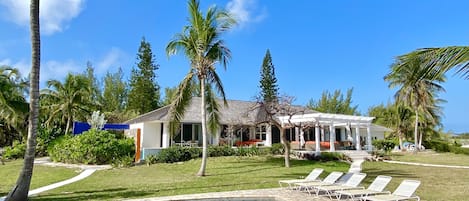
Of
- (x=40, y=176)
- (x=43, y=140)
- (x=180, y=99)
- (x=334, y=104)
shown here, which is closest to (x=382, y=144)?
(x=334, y=104)

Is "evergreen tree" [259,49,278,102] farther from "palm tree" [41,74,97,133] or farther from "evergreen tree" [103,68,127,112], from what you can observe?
"palm tree" [41,74,97,133]

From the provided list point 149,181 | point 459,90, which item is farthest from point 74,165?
point 459,90

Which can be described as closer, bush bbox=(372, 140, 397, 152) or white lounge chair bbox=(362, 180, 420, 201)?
white lounge chair bbox=(362, 180, 420, 201)

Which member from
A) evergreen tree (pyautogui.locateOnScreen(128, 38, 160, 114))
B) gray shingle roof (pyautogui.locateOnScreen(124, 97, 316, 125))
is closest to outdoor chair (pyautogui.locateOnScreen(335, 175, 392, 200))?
gray shingle roof (pyautogui.locateOnScreen(124, 97, 316, 125))

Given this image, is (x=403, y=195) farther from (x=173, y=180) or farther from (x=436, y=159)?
(x=436, y=159)

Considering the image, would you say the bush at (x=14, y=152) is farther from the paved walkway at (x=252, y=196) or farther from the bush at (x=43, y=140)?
the paved walkway at (x=252, y=196)

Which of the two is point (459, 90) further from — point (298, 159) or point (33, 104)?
point (298, 159)

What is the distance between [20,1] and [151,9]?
6.62 meters

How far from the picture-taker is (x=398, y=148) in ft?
133

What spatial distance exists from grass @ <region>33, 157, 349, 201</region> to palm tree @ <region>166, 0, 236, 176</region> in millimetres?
1915

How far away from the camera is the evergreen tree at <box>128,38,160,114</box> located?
150 ft

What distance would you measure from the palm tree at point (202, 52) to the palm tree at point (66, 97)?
1955 cm

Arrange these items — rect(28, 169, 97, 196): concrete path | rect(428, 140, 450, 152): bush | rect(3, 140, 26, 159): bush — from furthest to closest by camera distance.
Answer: rect(428, 140, 450, 152): bush, rect(3, 140, 26, 159): bush, rect(28, 169, 97, 196): concrete path

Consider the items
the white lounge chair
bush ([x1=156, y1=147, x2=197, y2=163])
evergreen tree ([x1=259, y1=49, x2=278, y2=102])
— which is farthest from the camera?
evergreen tree ([x1=259, y1=49, x2=278, y2=102])
